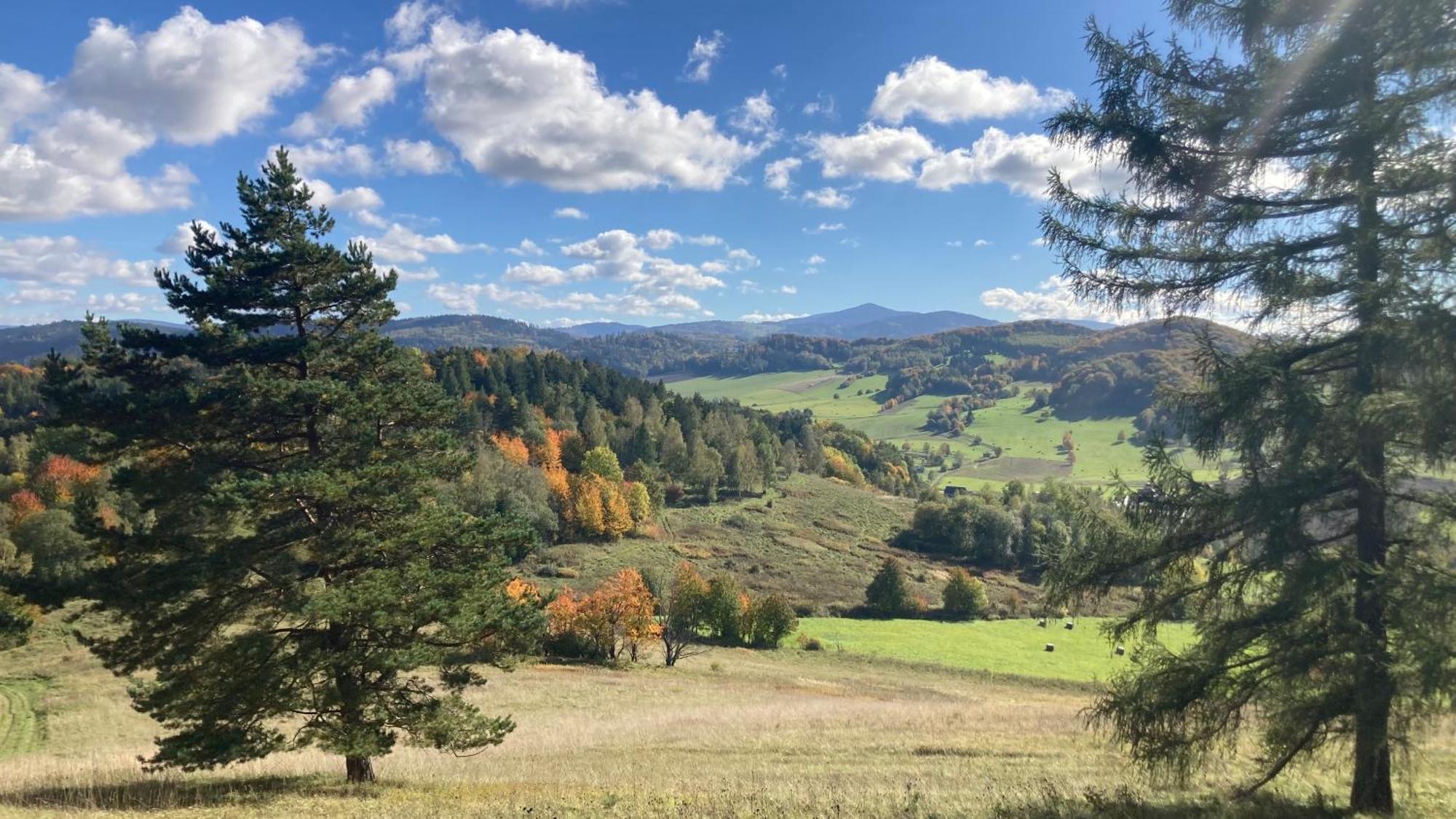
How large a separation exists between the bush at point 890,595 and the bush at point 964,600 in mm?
4294

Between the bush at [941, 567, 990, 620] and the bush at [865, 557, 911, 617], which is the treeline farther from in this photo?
the bush at [865, 557, 911, 617]

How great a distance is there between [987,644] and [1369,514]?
2073 inches

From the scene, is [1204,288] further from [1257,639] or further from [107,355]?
[107,355]

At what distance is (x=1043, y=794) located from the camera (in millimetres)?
10008

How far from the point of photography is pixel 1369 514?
8289 mm

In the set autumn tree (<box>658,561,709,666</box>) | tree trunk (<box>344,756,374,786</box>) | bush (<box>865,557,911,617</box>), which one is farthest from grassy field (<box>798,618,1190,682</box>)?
tree trunk (<box>344,756,374,786</box>)

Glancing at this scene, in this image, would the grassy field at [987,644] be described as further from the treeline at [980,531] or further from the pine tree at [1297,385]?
the pine tree at [1297,385]

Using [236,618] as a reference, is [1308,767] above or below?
below

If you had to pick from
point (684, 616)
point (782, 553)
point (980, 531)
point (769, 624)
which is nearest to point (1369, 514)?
point (684, 616)

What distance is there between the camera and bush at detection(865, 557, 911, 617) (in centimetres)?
6744

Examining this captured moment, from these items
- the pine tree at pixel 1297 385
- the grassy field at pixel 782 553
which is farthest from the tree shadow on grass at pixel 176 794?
the grassy field at pixel 782 553

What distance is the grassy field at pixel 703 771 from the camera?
9609 millimetres

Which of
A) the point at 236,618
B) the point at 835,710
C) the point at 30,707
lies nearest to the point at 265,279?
the point at 236,618

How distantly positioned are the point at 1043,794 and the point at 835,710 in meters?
17.5
